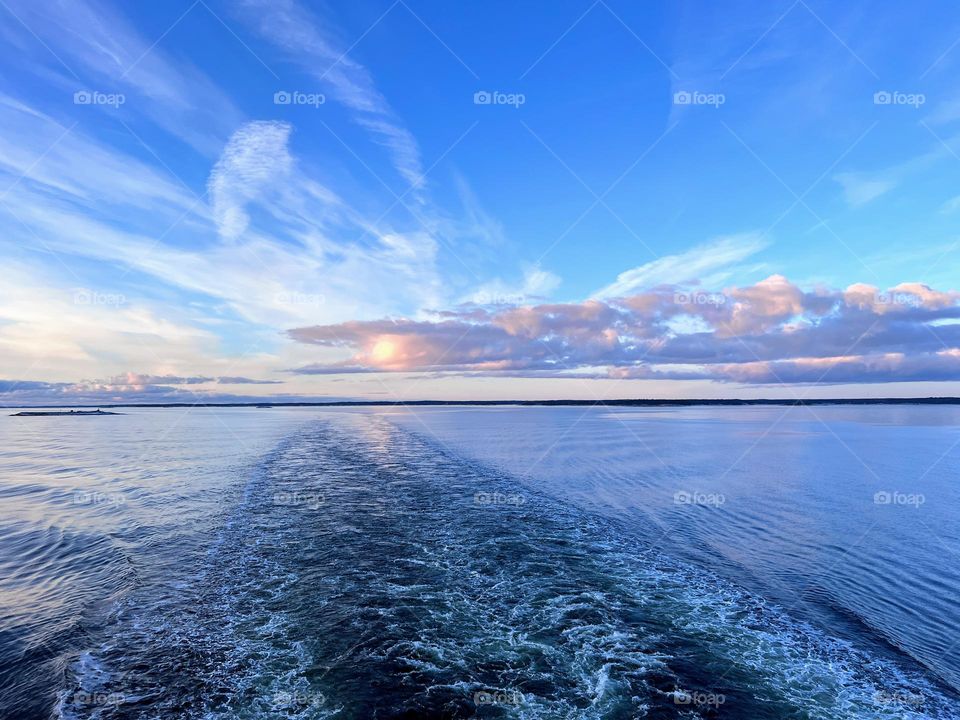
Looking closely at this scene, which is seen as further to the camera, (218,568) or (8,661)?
(218,568)

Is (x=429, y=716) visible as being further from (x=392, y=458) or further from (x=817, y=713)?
(x=392, y=458)

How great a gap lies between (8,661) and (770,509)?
89.4ft

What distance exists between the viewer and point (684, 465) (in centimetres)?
3606

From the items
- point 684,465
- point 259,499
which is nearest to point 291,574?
point 259,499

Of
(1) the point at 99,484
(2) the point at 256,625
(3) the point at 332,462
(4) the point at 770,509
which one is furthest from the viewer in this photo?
(3) the point at 332,462

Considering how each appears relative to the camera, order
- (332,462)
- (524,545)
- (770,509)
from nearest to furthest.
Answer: (524,545) → (770,509) → (332,462)

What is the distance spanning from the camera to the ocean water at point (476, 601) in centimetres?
859

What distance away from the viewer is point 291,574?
13719mm

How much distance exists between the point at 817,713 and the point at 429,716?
690cm

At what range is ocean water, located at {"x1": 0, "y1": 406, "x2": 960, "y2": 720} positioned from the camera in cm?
859

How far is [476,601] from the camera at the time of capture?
1222cm

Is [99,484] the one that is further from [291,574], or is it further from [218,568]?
[291,574]

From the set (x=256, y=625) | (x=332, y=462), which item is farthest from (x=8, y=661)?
(x=332, y=462)

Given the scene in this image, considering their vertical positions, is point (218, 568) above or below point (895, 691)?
above
